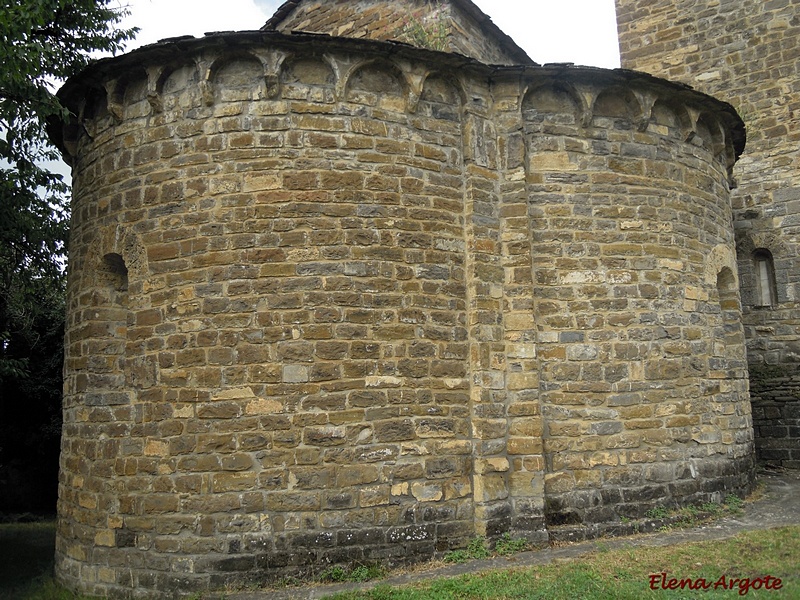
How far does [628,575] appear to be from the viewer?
16.9 ft

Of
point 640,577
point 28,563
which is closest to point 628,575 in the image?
point 640,577

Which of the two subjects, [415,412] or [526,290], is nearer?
[415,412]

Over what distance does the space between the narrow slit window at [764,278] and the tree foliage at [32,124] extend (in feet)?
33.9

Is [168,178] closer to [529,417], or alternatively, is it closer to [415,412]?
[415,412]

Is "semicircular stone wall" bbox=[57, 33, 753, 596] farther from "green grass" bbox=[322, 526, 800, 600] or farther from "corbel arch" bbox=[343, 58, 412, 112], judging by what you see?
"green grass" bbox=[322, 526, 800, 600]

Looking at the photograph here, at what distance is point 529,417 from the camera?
632 centimetres

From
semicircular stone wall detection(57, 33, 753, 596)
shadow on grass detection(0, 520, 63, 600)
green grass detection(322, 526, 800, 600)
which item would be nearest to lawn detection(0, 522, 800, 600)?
green grass detection(322, 526, 800, 600)

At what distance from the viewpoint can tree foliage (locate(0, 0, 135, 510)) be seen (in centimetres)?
644

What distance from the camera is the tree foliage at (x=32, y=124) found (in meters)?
6.44

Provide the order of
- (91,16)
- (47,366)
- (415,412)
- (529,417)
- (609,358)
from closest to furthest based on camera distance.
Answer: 1. (415,412)
2. (529,417)
3. (609,358)
4. (91,16)
5. (47,366)

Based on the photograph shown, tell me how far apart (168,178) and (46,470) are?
9779mm

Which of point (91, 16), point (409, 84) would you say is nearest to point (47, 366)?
point (91, 16)

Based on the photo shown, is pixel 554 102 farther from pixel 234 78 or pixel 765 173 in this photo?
pixel 765 173
